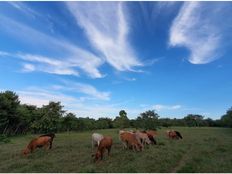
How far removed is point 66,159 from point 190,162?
8449 mm

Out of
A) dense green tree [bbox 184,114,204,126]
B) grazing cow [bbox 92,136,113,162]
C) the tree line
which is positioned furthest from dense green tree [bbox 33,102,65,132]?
dense green tree [bbox 184,114,204,126]

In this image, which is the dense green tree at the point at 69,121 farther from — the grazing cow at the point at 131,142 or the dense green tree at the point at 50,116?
the grazing cow at the point at 131,142

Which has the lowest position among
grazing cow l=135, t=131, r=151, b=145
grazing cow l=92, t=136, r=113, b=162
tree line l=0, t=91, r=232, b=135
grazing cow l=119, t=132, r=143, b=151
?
grazing cow l=92, t=136, r=113, b=162

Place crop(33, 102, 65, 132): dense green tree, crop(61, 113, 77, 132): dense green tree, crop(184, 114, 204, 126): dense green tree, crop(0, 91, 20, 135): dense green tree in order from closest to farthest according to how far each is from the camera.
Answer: crop(0, 91, 20, 135): dense green tree < crop(33, 102, 65, 132): dense green tree < crop(61, 113, 77, 132): dense green tree < crop(184, 114, 204, 126): dense green tree

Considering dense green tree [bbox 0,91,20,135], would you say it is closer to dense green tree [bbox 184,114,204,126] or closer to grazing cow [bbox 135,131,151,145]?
grazing cow [bbox 135,131,151,145]

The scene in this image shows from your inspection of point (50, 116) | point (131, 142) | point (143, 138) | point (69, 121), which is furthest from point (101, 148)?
point (69, 121)

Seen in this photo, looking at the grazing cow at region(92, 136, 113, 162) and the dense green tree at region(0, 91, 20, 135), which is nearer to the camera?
the grazing cow at region(92, 136, 113, 162)

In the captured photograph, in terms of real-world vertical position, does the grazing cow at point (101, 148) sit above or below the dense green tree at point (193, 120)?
below

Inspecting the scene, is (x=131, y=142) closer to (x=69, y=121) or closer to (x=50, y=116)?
(x=50, y=116)

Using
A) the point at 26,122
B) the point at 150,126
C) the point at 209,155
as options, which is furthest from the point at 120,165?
the point at 26,122

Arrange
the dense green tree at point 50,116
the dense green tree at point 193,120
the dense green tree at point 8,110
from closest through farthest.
→ the dense green tree at point 8,110
the dense green tree at point 50,116
the dense green tree at point 193,120

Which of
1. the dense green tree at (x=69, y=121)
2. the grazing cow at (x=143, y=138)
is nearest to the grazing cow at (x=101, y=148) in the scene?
the grazing cow at (x=143, y=138)

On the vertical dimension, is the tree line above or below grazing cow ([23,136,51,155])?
above

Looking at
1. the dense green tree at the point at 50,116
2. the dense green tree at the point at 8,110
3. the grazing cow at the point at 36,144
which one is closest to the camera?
the grazing cow at the point at 36,144
